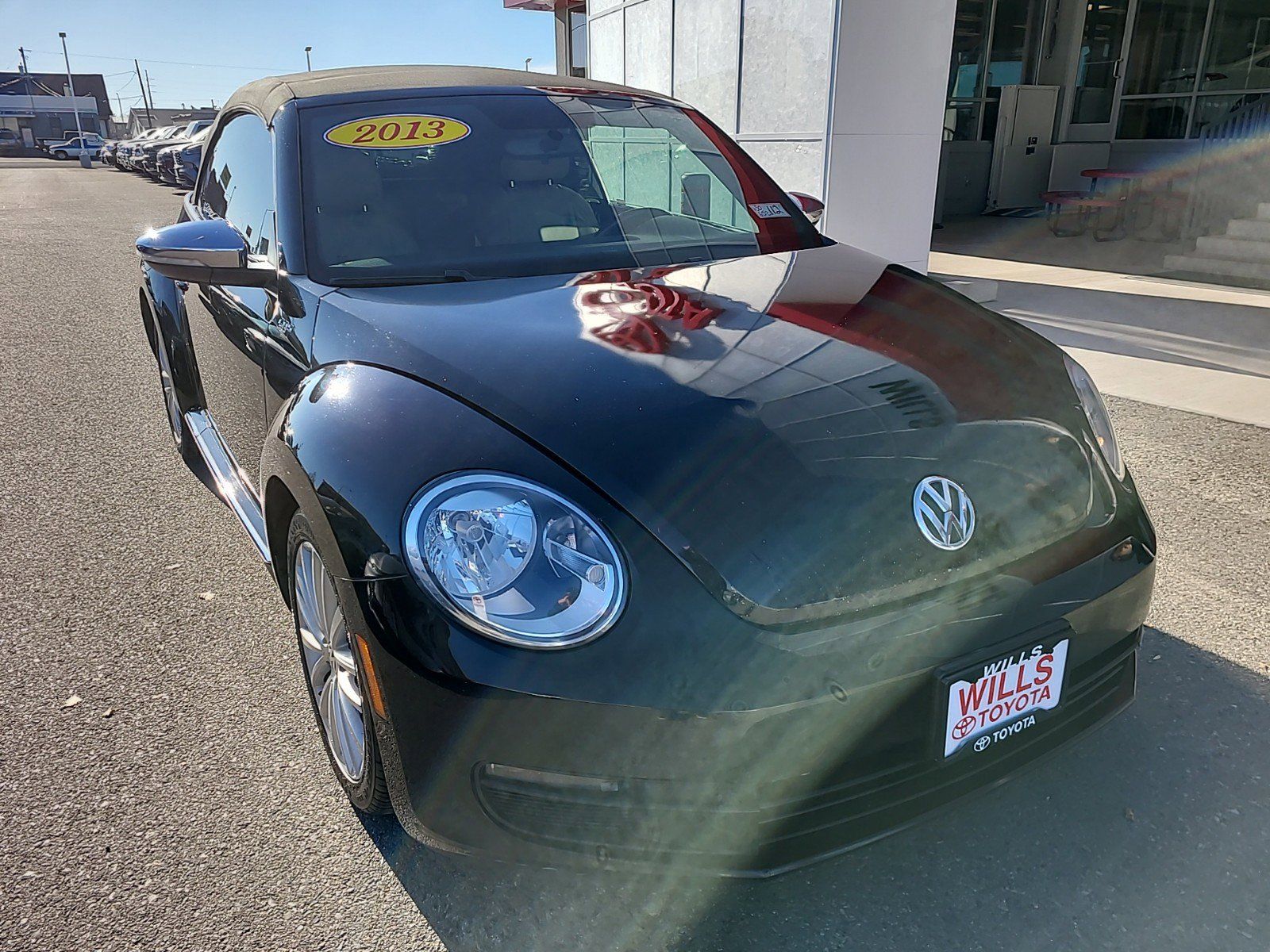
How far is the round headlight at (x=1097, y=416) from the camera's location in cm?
203

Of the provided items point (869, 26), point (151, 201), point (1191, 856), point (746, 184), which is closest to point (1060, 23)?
point (869, 26)

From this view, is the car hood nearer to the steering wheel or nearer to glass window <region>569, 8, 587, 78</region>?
the steering wheel

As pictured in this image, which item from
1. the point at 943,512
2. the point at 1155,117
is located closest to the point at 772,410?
the point at 943,512

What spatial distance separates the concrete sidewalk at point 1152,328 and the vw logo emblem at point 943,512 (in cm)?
352

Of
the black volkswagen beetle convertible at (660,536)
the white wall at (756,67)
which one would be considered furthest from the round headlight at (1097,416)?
the white wall at (756,67)

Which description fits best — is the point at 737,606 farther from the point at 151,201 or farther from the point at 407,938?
the point at 151,201

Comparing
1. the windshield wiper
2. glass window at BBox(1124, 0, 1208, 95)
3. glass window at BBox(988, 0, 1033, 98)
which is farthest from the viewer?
glass window at BBox(988, 0, 1033, 98)

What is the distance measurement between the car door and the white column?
4643 mm

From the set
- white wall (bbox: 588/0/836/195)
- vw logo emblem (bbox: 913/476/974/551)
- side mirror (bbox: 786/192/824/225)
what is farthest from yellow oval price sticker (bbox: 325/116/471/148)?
white wall (bbox: 588/0/836/195)

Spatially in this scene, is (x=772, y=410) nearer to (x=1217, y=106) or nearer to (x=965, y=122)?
(x=965, y=122)

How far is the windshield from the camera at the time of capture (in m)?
2.37

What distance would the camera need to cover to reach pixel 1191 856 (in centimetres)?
186

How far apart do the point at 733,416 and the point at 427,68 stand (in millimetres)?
2032

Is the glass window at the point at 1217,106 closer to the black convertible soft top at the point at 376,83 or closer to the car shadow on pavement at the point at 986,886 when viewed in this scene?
the black convertible soft top at the point at 376,83
